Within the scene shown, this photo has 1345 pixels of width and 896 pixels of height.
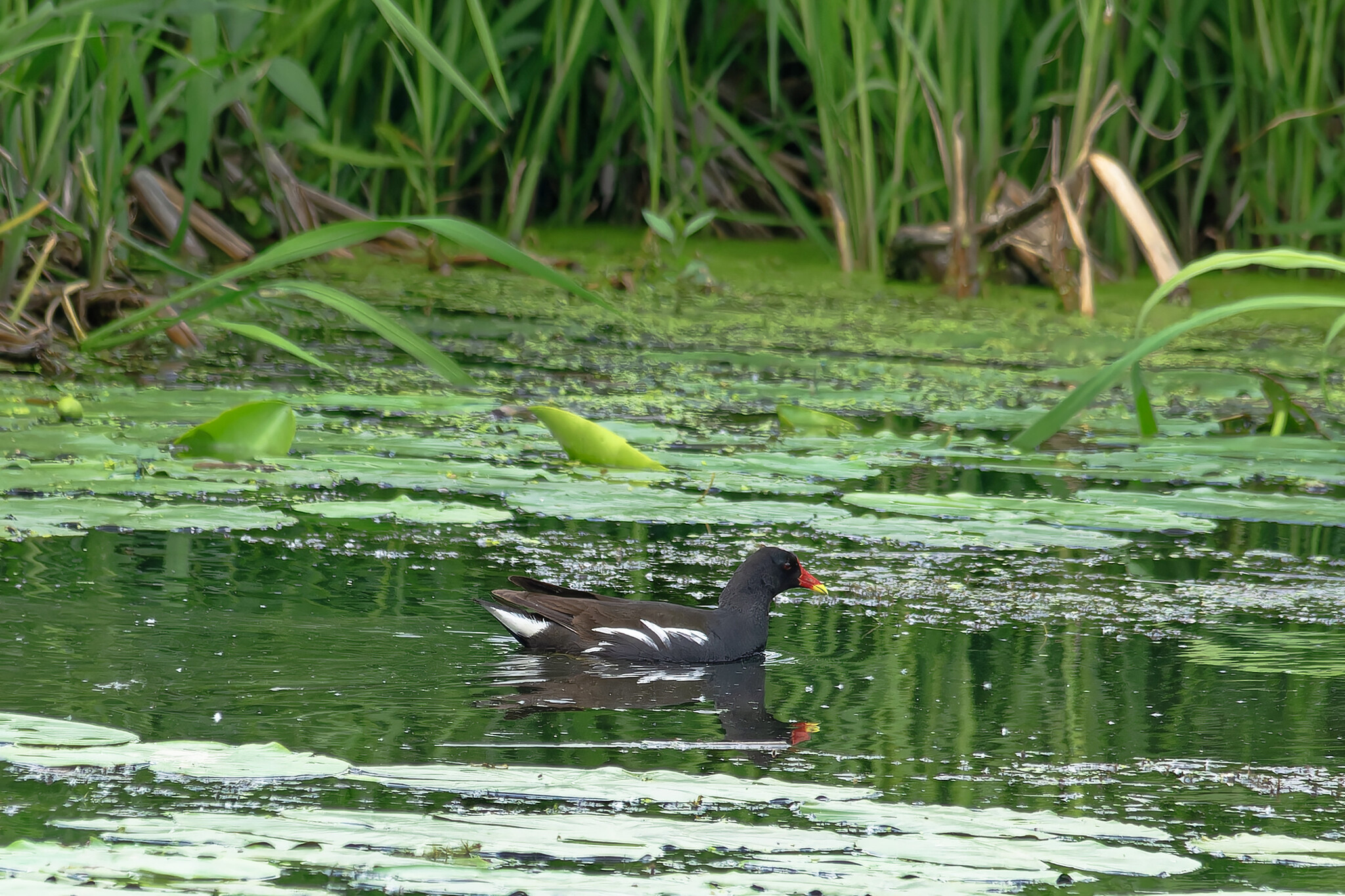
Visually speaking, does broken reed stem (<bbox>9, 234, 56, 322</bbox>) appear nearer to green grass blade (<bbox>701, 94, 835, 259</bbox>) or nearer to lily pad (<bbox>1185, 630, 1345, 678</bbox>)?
lily pad (<bbox>1185, 630, 1345, 678</bbox>)

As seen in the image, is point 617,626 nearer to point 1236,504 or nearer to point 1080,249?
point 1236,504

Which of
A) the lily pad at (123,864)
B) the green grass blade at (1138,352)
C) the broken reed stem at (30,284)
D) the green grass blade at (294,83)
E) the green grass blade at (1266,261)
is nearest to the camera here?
the lily pad at (123,864)

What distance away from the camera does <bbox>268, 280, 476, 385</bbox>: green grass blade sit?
13.0 ft

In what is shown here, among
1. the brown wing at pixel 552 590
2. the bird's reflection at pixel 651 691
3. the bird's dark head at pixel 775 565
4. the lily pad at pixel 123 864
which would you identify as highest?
the bird's dark head at pixel 775 565

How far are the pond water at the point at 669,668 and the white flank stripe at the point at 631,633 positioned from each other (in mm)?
60

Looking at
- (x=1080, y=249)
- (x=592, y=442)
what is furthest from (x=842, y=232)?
(x=592, y=442)

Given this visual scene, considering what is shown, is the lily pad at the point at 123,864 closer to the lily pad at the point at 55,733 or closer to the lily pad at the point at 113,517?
the lily pad at the point at 55,733

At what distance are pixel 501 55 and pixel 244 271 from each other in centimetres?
363

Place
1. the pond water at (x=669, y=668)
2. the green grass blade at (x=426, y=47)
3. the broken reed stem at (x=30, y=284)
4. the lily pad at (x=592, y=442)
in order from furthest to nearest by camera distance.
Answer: the broken reed stem at (x=30, y=284), the lily pad at (x=592, y=442), the green grass blade at (x=426, y=47), the pond water at (x=669, y=668)

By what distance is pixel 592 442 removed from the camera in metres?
4.30

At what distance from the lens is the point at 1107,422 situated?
5336 millimetres

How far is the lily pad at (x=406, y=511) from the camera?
151 inches

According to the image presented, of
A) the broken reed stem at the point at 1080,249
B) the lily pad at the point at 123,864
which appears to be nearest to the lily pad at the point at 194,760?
the lily pad at the point at 123,864

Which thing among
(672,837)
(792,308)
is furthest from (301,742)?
(792,308)
